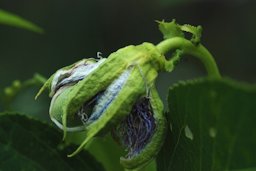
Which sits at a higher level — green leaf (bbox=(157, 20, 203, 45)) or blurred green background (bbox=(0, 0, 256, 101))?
green leaf (bbox=(157, 20, 203, 45))

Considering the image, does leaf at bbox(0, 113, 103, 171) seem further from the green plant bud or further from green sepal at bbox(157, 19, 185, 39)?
green sepal at bbox(157, 19, 185, 39)

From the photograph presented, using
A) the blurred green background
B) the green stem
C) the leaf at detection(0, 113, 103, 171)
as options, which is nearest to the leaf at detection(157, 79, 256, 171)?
the green stem

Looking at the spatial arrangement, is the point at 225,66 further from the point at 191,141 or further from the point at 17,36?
the point at 191,141

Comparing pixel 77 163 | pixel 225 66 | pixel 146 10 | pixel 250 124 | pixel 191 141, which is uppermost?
pixel 250 124

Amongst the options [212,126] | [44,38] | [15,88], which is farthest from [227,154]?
[44,38]

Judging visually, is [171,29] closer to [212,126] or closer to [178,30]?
[178,30]

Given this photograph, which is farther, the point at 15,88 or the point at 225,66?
the point at 225,66
